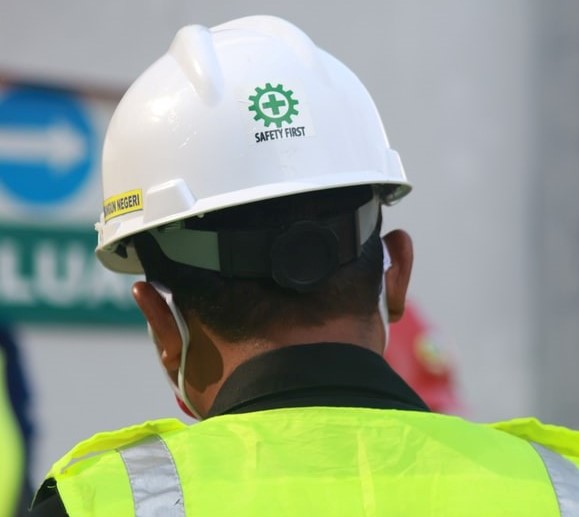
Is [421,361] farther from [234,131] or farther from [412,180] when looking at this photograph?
[234,131]

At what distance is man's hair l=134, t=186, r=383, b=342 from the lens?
70.6 inches

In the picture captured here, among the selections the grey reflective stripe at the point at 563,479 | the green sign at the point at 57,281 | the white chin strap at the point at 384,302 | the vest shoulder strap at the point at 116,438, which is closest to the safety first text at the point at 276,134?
the white chin strap at the point at 384,302

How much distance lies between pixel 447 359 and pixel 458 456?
3878 mm

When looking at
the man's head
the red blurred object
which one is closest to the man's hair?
the man's head

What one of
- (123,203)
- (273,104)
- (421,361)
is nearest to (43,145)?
(421,361)

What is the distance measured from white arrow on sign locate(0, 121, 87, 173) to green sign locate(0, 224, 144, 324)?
0.27 metres

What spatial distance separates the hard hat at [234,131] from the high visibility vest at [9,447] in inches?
95.1

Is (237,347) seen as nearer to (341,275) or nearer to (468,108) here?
(341,275)

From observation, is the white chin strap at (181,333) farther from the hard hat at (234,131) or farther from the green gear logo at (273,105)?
the green gear logo at (273,105)

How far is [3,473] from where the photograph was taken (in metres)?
4.37

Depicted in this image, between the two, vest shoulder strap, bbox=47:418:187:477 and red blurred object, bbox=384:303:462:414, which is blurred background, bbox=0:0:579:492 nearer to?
red blurred object, bbox=384:303:462:414

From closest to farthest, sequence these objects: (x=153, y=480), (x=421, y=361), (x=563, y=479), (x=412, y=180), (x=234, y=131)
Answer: (x=153, y=480)
(x=563, y=479)
(x=234, y=131)
(x=421, y=361)
(x=412, y=180)

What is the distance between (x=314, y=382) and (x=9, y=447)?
316cm

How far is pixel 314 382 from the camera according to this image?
1.71m
